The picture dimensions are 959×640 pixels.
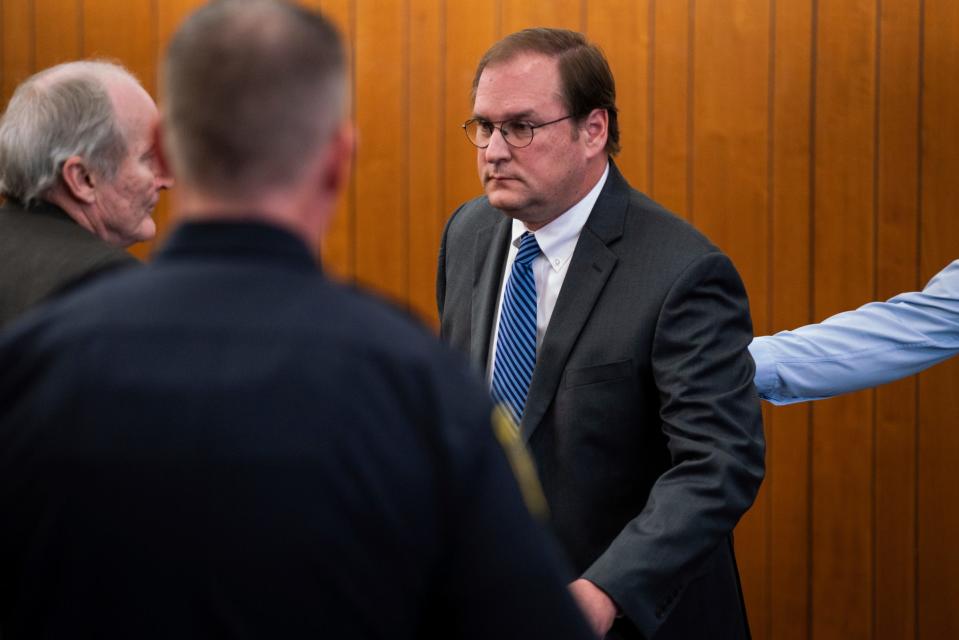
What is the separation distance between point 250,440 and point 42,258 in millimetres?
1022

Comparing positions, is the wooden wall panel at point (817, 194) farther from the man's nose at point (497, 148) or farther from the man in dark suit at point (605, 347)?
the man's nose at point (497, 148)

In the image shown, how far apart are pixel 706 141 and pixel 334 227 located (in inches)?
44.4

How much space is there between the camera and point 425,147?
3758mm

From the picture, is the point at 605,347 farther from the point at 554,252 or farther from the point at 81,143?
the point at 81,143

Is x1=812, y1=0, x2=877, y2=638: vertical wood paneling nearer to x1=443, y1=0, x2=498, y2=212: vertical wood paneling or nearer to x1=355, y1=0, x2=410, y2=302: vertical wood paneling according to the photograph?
x1=443, y1=0, x2=498, y2=212: vertical wood paneling

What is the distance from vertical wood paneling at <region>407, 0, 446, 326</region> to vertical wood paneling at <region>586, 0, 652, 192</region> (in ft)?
1.54

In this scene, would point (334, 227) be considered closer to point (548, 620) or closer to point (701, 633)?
point (701, 633)

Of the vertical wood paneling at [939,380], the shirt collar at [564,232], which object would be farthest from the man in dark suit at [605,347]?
the vertical wood paneling at [939,380]

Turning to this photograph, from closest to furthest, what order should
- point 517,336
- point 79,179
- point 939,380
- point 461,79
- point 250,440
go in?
point 250,440
point 79,179
point 517,336
point 939,380
point 461,79

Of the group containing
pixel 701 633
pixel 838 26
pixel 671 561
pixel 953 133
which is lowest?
pixel 701 633

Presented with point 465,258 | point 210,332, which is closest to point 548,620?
point 210,332

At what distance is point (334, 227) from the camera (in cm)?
381

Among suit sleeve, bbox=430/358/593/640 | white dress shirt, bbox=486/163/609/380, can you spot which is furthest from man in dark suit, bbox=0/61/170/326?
suit sleeve, bbox=430/358/593/640

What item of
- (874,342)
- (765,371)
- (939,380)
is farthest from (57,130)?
(939,380)
